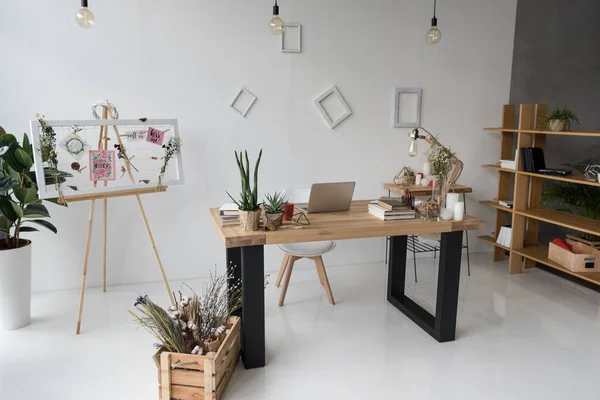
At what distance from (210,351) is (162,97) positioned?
236cm

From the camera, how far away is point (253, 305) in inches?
109

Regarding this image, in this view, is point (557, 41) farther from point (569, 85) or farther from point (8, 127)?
point (8, 127)

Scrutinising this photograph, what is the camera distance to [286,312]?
11.9ft

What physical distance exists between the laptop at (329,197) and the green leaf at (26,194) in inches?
70.2

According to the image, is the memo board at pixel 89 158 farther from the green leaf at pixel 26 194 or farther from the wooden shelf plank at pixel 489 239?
the wooden shelf plank at pixel 489 239

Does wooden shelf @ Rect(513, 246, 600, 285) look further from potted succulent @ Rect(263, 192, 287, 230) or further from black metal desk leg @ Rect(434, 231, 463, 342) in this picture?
potted succulent @ Rect(263, 192, 287, 230)

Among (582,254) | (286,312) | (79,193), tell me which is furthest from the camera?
(582,254)

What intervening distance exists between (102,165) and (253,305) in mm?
1452

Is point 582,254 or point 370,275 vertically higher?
point 582,254

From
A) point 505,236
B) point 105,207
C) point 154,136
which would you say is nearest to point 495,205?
point 505,236

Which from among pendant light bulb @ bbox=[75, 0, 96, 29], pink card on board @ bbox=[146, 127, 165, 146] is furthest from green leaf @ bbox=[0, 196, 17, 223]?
pendant light bulb @ bbox=[75, 0, 96, 29]

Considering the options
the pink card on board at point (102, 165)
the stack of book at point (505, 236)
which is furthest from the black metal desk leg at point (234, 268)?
the stack of book at point (505, 236)

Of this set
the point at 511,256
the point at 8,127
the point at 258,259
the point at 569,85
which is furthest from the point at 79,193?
the point at 569,85

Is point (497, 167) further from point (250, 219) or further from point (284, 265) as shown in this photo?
point (250, 219)
